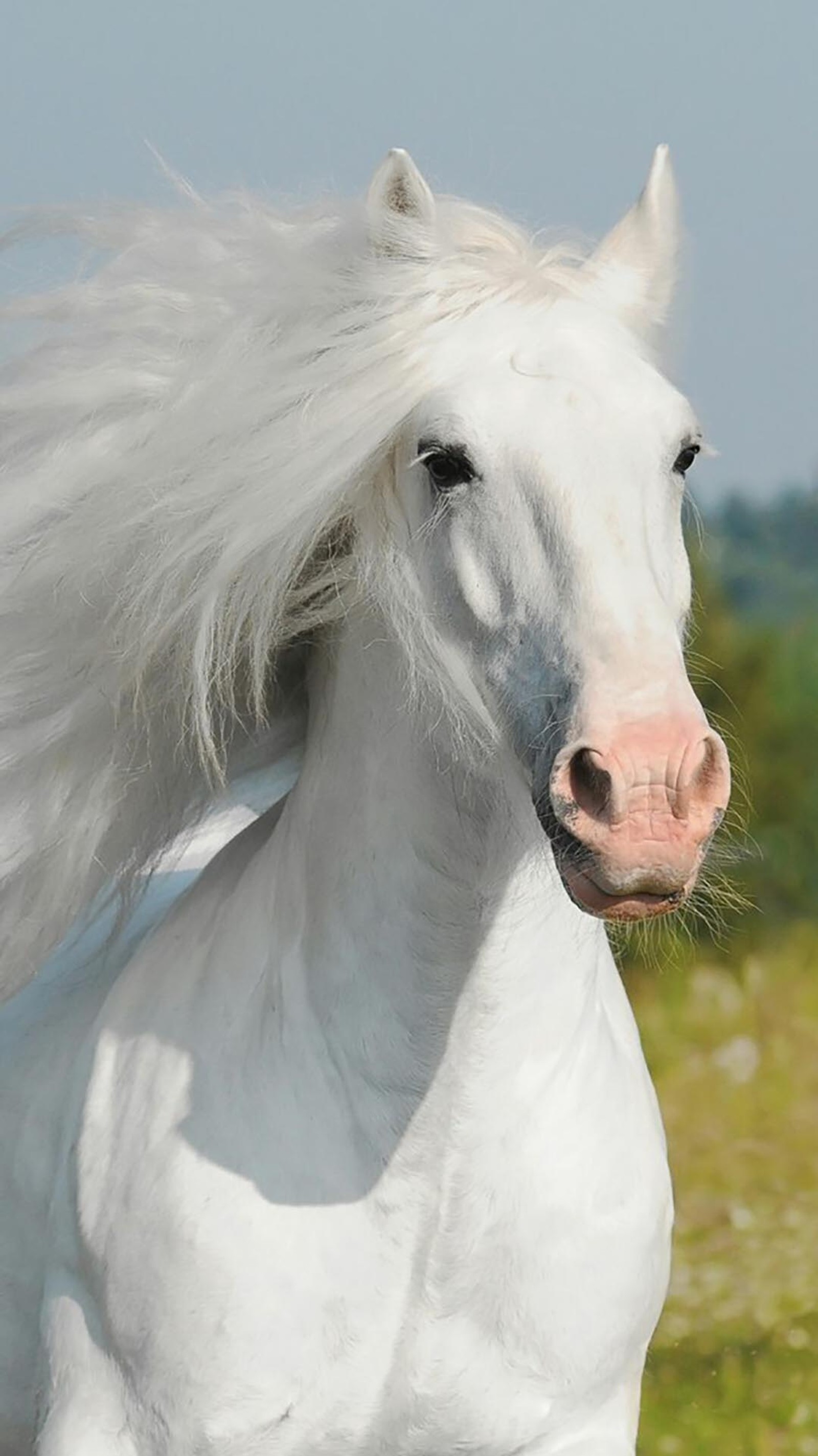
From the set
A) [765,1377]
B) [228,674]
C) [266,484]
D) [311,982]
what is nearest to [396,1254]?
[311,982]

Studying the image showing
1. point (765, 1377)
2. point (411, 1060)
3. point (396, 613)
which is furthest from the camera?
point (765, 1377)

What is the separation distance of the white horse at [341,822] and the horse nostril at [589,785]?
0.16 m

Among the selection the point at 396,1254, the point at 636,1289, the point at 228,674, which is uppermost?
the point at 228,674

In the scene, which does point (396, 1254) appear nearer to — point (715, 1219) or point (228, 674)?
point (228, 674)

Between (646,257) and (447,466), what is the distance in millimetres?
591

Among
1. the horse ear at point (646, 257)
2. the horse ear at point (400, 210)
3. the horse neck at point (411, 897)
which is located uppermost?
the horse ear at point (400, 210)

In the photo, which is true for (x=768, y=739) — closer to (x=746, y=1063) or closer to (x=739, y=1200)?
(x=746, y=1063)

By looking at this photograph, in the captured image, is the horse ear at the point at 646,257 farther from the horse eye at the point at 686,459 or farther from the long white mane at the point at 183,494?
the horse eye at the point at 686,459

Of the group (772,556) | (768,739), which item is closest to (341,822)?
(768,739)

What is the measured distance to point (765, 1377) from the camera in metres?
5.30

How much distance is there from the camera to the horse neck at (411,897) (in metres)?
2.74

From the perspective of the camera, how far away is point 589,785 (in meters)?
2.28

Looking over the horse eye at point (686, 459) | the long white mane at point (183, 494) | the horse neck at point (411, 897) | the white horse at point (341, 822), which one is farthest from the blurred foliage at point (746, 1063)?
the long white mane at point (183, 494)

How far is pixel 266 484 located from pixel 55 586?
15.6 inches
